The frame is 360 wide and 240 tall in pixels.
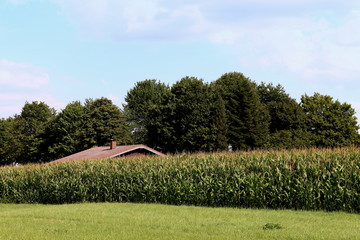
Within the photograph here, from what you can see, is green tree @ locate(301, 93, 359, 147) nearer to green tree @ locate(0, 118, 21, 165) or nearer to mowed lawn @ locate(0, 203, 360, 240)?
mowed lawn @ locate(0, 203, 360, 240)

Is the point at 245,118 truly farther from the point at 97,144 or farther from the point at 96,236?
the point at 96,236

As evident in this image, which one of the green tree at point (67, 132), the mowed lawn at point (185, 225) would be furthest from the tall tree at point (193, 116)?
the mowed lawn at point (185, 225)

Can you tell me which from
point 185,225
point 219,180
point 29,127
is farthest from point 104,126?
point 185,225

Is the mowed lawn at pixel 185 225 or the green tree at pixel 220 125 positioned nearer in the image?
the mowed lawn at pixel 185 225

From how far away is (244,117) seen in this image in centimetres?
5825

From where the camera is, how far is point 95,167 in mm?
27859

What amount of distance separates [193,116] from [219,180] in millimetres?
34446

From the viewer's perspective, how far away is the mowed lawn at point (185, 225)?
494 inches

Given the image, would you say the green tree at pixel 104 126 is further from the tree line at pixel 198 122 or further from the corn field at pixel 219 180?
the corn field at pixel 219 180

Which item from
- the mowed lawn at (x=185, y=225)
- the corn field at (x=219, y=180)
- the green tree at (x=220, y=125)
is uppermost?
the green tree at (x=220, y=125)

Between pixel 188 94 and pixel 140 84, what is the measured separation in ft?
59.4

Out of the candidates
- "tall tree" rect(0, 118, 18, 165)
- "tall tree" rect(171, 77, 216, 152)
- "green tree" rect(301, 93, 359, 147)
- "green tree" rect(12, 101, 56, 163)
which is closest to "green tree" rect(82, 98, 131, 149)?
"green tree" rect(12, 101, 56, 163)

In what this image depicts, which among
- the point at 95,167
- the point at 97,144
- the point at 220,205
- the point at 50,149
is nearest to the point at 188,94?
the point at 97,144

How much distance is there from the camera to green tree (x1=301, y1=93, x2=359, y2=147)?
2416 inches
